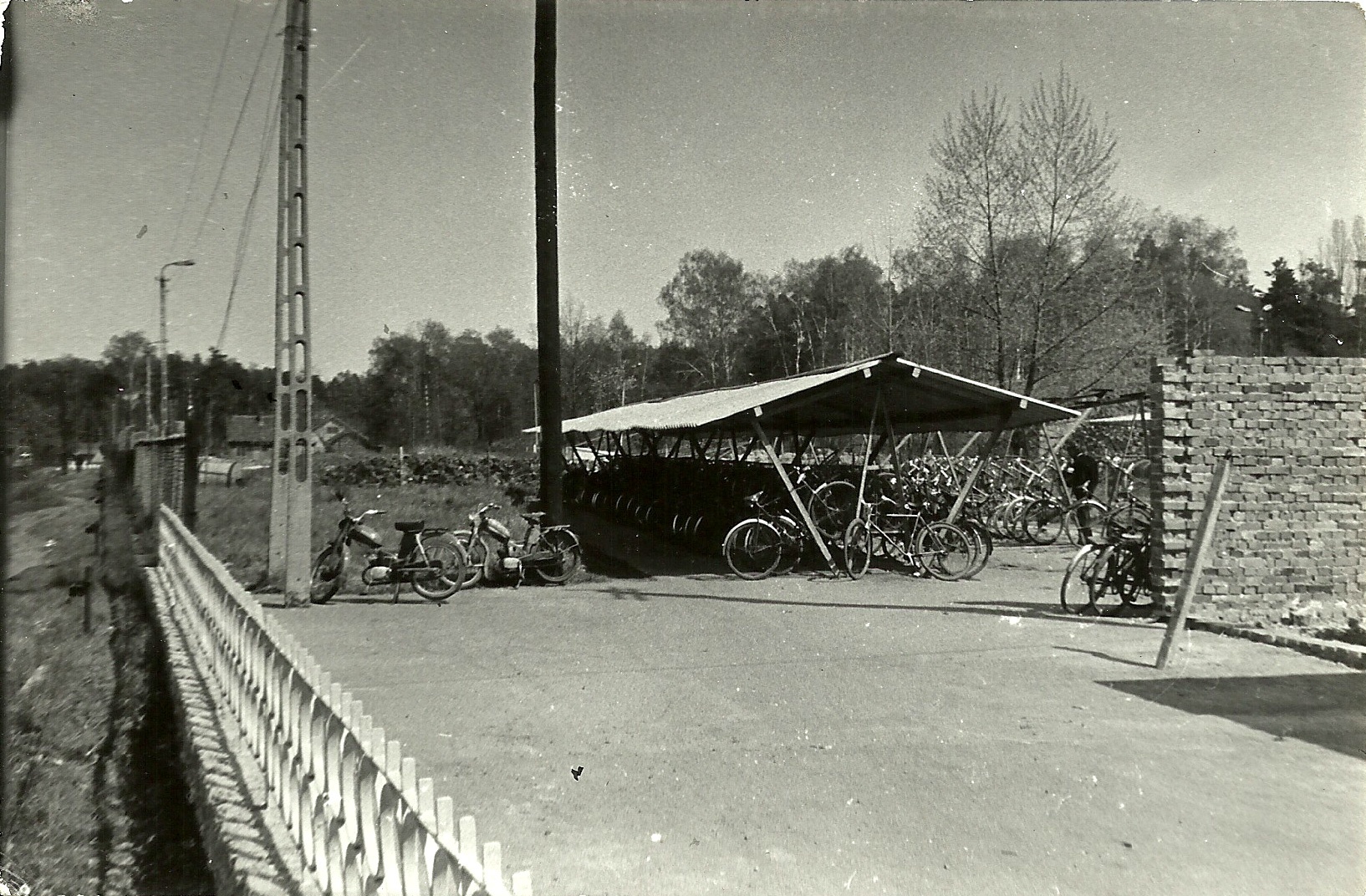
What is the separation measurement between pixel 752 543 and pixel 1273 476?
5.57 meters

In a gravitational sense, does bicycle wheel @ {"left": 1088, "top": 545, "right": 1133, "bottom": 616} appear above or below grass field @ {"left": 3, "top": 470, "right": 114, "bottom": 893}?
above

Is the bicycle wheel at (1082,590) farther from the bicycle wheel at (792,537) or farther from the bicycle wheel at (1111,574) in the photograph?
the bicycle wheel at (792,537)

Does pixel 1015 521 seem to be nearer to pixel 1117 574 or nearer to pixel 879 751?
pixel 1117 574

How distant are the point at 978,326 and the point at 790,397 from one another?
44.5ft

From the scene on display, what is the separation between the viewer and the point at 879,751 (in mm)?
5293

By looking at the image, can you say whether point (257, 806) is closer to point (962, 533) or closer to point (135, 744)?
point (135, 744)

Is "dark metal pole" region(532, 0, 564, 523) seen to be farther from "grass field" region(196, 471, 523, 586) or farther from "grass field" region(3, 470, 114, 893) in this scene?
"grass field" region(3, 470, 114, 893)

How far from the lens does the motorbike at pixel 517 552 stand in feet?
38.5

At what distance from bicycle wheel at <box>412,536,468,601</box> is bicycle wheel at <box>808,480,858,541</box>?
4567 millimetres

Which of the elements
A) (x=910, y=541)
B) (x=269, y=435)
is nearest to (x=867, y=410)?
(x=910, y=541)

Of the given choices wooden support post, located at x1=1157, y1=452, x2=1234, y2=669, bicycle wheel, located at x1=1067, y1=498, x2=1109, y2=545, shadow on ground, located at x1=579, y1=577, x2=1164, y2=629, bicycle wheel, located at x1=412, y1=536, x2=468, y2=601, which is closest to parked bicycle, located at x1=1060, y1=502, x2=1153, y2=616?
shadow on ground, located at x1=579, y1=577, x2=1164, y2=629

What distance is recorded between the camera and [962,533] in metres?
12.5

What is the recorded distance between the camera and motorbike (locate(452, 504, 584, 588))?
1173cm

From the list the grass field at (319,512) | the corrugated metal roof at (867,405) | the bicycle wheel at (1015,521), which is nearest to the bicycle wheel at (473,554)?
the grass field at (319,512)
